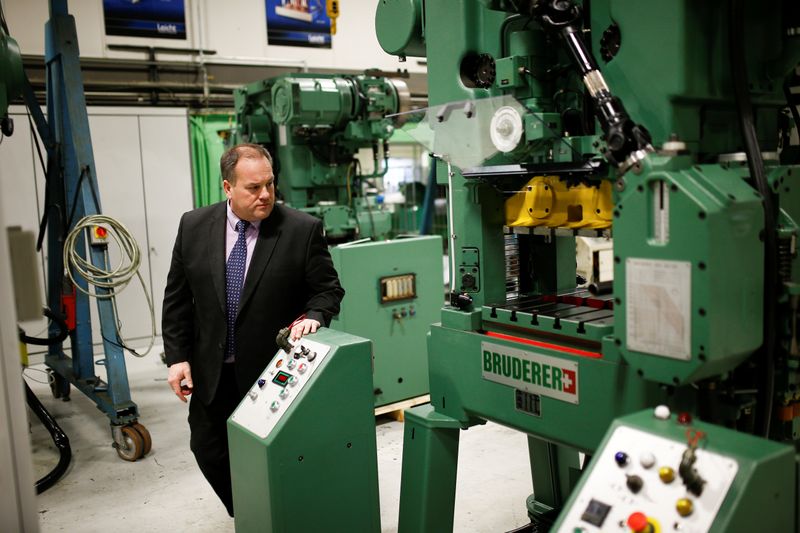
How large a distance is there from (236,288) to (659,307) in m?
1.56

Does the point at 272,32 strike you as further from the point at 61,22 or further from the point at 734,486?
the point at 734,486

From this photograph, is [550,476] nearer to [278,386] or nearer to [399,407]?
[278,386]

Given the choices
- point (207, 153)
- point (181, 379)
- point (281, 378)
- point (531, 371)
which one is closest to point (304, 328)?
point (281, 378)

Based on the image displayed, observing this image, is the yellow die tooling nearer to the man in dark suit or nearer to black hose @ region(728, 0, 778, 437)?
black hose @ region(728, 0, 778, 437)

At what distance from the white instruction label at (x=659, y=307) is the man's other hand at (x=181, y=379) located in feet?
5.40

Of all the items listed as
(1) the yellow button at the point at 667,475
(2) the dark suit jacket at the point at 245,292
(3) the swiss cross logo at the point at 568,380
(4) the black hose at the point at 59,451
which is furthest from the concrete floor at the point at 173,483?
(1) the yellow button at the point at 667,475

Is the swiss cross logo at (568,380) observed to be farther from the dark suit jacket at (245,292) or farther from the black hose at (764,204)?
the dark suit jacket at (245,292)

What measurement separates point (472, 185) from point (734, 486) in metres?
1.19

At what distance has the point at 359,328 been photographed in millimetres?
4191

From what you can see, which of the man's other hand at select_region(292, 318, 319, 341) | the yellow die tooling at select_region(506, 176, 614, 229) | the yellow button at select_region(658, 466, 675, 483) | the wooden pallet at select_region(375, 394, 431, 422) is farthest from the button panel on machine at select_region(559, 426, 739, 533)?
the wooden pallet at select_region(375, 394, 431, 422)

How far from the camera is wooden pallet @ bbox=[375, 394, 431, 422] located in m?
4.33

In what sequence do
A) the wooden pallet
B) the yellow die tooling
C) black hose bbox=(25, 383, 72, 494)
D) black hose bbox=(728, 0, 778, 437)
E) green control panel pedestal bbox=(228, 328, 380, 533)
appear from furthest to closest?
the wooden pallet
black hose bbox=(25, 383, 72, 494)
green control panel pedestal bbox=(228, 328, 380, 533)
the yellow die tooling
black hose bbox=(728, 0, 778, 437)

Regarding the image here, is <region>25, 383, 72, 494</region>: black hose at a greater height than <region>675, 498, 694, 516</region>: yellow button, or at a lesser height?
lesser

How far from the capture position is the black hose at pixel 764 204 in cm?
159
